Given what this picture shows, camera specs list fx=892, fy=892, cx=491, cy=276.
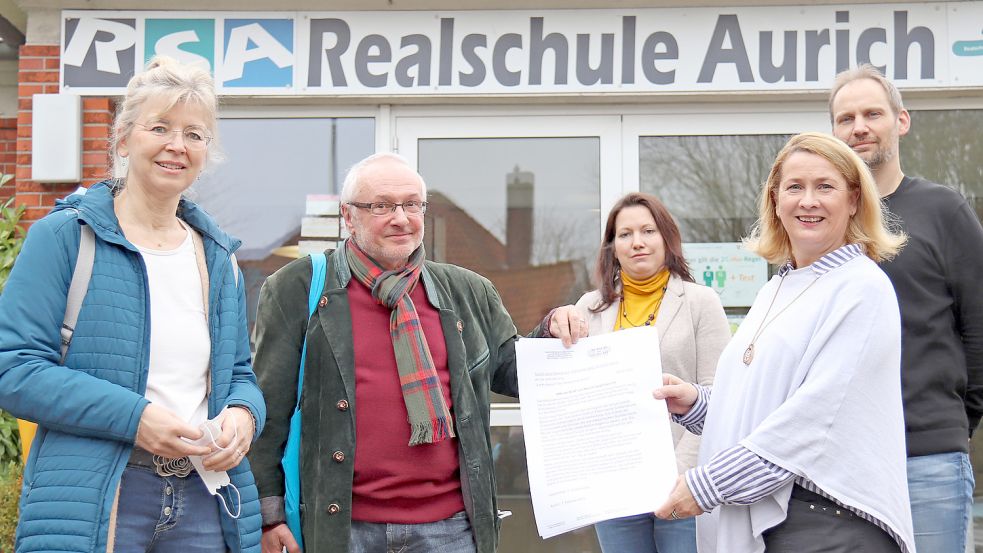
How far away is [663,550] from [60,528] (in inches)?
88.2

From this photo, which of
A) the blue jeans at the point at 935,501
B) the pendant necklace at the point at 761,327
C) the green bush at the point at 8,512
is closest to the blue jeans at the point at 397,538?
the pendant necklace at the point at 761,327

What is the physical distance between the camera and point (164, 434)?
6.83ft

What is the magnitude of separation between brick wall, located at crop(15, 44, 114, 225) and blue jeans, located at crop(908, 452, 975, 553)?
475 cm

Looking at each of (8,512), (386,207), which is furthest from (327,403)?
(8,512)

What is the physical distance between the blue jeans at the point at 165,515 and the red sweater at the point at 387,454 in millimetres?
428

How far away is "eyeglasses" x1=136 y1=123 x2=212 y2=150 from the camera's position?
2.27 meters

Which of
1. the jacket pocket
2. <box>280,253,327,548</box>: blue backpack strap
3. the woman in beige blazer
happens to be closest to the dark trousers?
the jacket pocket

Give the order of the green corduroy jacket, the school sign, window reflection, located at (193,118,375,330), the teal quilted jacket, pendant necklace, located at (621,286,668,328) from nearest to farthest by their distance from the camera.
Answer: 1. the teal quilted jacket
2. the green corduroy jacket
3. pendant necklace, located at (621,286,668,328)
4. the school sign
5. window reflection, located at (193,118,375,330)

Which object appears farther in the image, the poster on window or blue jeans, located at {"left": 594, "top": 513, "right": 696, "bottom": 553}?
the poster on window

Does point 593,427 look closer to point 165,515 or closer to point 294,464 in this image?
point 294,464

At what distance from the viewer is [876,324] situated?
214 cm

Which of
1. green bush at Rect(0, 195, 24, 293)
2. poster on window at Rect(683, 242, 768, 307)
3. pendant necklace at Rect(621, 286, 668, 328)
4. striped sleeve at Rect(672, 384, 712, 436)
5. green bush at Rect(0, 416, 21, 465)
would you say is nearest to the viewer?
striped sleeve at Rect(672, 384, 712, 436)

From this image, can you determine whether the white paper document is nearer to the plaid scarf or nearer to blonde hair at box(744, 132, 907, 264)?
the plaid scarf

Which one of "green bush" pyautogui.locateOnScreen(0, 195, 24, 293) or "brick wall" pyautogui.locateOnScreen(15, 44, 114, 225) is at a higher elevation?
"brick wall" pyautogui.locateOnScreen(15, 44, 114, 225)
